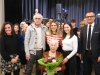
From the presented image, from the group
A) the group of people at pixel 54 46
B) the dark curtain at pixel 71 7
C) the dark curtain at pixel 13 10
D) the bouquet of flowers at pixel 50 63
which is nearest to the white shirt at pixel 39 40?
the group of people at pixel 54 46

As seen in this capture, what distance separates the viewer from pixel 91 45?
3.15 m

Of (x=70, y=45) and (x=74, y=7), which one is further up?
(x=74, y=7)

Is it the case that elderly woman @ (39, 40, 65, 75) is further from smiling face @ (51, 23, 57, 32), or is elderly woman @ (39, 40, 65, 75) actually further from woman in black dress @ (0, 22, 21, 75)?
woman in black dress @ (0, 22, 21, 75)

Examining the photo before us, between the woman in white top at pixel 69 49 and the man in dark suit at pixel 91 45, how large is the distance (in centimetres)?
17

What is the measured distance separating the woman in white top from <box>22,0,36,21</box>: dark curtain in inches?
177

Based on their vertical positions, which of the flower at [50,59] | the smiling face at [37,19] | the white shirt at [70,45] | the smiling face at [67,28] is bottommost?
the flower at [50,59]

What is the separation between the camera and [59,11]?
8344 mm

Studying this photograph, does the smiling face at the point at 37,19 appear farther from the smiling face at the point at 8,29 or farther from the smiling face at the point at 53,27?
the smiling face at the point at 8,29

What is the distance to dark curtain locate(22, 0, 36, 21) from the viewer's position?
25.0ft

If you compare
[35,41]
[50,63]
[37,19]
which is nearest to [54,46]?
[50,63]

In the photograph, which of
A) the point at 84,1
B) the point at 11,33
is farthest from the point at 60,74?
the point at 84,1

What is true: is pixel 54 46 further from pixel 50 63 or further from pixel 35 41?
pixel 35 41

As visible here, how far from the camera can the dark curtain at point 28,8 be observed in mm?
7621

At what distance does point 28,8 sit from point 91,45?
5.18 m
